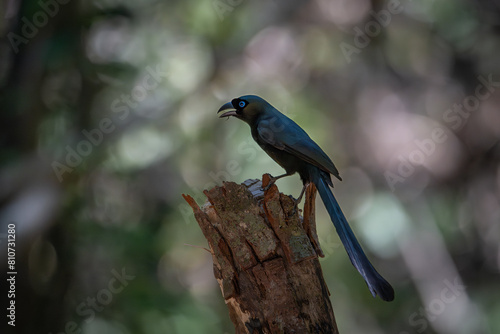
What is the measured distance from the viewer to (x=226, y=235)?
3.22 meters

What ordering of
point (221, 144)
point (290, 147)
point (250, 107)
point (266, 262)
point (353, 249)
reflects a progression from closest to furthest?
point (266, 262), point (353, 249), point (290, 147), point (250, 107), point (221, 144)

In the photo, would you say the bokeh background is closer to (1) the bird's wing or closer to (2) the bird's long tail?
(1) the bird's wing

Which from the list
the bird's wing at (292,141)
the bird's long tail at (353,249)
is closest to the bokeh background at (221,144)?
the bird's wing at (292,141)

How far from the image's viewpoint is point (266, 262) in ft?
10.4

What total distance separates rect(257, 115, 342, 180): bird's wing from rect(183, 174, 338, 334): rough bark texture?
2.26 ft

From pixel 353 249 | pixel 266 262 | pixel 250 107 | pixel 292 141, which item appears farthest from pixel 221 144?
pixel 266 262

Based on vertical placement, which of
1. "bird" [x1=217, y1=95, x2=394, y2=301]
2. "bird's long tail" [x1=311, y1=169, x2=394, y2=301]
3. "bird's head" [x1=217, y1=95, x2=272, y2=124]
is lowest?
"bird's long tail" [x1=311, y1=169, x2=394, y2=301]

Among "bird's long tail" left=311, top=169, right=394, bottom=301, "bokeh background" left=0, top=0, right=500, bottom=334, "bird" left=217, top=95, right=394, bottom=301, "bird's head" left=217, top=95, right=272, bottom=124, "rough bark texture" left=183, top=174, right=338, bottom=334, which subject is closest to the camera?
"rough bark texture" left=183, top=174, right=338, bottom=334

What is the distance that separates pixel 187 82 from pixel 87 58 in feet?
4.50

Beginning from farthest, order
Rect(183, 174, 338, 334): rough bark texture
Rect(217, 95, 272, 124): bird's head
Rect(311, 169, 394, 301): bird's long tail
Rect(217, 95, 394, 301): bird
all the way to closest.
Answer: Rect(217, 95, 272, 124): bird's head, Rect(217, 95, 394, 301): bird, Rect(311, 169, 394, 301): bird's long tail, Rect(183, 174, 338, 334): rough bark texture

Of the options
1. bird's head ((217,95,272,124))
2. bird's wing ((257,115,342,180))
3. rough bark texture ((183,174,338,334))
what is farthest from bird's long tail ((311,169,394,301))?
bird's head ((217,95,272,124))

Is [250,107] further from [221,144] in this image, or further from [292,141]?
[221,144]

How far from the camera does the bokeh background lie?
22.9 ft

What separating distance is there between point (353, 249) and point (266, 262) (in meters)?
0.62
